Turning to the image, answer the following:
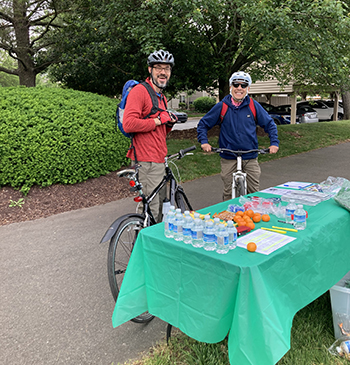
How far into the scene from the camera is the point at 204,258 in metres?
2.19

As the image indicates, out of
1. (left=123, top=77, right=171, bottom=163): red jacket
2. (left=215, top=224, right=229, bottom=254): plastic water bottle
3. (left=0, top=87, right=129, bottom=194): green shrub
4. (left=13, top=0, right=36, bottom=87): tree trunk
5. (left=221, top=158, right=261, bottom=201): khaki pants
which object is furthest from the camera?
(left=13, top=0, right=36, bottom=87): tree trunk

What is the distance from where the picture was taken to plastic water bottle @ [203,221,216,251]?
2197mm

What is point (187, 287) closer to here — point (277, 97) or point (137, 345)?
point (137, 345)

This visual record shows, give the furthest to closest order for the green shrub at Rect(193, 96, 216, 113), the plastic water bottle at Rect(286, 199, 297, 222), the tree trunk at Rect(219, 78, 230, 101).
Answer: the green shrub at Rect(193, 96, 216, 113) → the tree trunk at Rect(219, 78, 230, 101) → the plastic water bottle at Rect(286, 199, 297, 222)

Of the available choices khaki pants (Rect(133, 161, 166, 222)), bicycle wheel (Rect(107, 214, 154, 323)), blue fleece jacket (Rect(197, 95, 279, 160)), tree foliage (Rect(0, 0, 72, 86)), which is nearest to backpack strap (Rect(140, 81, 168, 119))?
khaki pants (Rect(133, 161, 166, 222))

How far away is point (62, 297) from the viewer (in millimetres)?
3619

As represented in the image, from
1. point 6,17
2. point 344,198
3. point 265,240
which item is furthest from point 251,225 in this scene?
point 6,17

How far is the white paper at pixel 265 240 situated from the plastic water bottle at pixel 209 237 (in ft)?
0.67

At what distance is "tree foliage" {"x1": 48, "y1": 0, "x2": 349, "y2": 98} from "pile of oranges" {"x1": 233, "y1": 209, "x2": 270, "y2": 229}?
211 inches

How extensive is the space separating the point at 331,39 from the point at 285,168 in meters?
3.31

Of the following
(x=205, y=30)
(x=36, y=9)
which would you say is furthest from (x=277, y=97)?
(x=36, y=9)

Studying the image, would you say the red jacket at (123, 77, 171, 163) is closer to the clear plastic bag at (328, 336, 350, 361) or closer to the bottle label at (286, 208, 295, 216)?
the bottle label at (286, 208, 295, 216)

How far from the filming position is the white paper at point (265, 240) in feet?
7.30

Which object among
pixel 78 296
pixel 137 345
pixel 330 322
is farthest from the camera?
pixel 78 296
